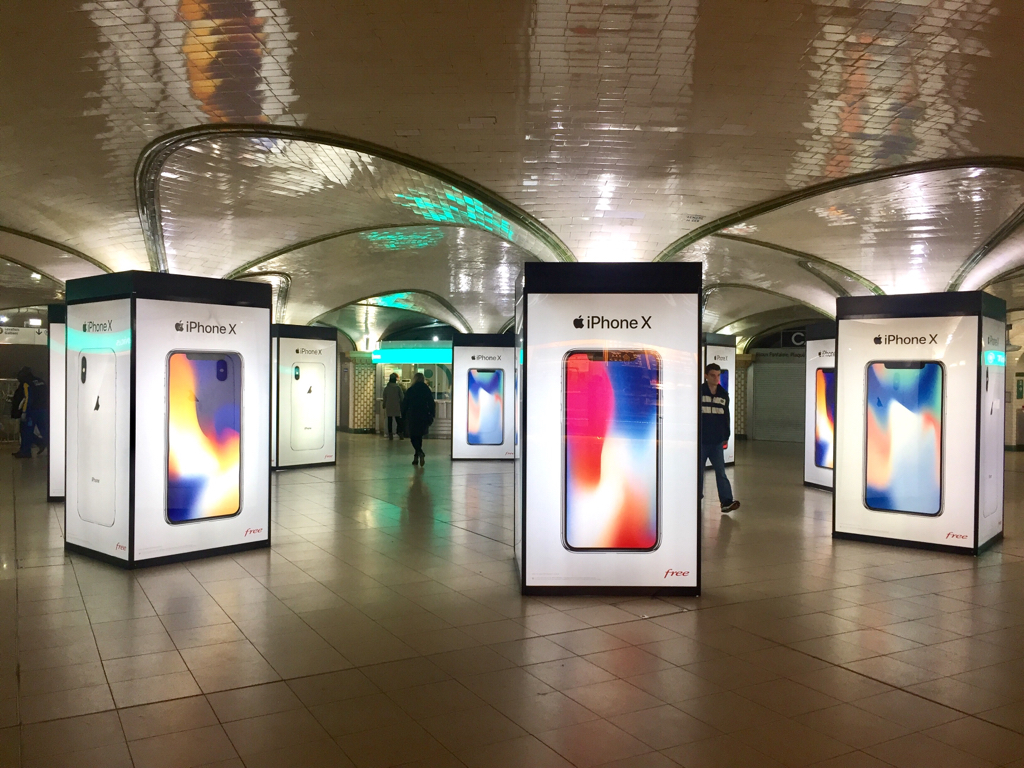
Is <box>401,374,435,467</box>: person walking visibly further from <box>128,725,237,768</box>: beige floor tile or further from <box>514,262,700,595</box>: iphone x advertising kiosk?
<box>128,725,237,768</box>: beige floor tile

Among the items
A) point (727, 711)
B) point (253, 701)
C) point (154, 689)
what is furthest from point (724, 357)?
point (154, 689)

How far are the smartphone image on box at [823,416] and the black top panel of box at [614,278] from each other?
28.0 ft

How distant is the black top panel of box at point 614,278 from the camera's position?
21.7 feet

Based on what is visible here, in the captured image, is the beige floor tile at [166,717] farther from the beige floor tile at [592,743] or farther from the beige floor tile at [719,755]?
the beige floor tile at [719,755]

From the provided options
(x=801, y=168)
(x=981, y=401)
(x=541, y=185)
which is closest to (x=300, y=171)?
(x=541, y=185)

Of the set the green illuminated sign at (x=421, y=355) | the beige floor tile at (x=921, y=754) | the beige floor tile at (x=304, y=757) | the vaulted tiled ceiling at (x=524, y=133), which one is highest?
the vaulted tiled ceiling at (x=524, y=133)

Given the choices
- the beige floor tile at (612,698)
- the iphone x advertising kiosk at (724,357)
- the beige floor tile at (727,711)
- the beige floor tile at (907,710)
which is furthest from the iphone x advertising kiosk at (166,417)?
the iphone x advertising kiosk at (724,357)

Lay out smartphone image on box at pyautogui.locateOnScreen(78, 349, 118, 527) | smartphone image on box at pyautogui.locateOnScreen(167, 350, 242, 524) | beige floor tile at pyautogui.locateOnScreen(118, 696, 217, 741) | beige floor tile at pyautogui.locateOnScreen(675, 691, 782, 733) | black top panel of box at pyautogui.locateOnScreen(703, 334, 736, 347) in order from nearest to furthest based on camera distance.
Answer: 1. beige floor tile at pyautogui.locateOnScreen(118, 696, 217, 741)
2. beige floor tile at pyautogui.locateOnScreen(675, 691, 782, 733)
3. smartphone image on box at pyautogui.locateOnScreen(78, 349, 118, 527)
4. smartphone image on box at pyautogui.locateOnScreen(167, 350, 242, 524)
5. black top panel of box at pyautogui.locateOnScreen(703, 334, 736, 347)

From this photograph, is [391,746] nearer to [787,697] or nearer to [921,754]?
[787,697]

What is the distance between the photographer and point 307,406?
54.5 feet

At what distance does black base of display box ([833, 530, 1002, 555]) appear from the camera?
28.5 feet

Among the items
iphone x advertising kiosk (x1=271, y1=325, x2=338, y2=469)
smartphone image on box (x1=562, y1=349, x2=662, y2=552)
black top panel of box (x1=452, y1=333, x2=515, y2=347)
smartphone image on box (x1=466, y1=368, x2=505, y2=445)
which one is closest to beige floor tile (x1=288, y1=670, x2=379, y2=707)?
smartphone image on box (x1=562, y1=349, x2=662, y2=552)

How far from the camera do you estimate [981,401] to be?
28.4 feet

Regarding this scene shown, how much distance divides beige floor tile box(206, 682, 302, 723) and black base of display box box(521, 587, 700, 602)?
8.45 feet
